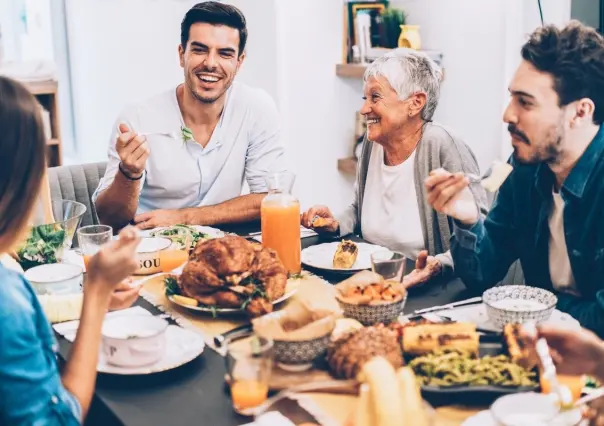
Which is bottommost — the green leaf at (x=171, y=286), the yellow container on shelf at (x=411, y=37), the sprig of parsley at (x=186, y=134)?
the green leaf at (x=171, y=286)

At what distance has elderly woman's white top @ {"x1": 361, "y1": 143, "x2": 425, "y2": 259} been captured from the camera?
250 centimetres

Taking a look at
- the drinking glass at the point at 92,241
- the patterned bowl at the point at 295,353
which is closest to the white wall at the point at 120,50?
the drinking glass at the point at 92,241

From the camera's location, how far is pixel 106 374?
1.39 meters

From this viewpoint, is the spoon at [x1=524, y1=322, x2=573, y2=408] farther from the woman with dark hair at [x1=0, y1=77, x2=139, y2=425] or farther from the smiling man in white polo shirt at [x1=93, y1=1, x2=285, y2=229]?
the smiling man in white polo shirt at [x1=93, y1=1, x2=285, y2=229]

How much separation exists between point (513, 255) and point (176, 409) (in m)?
1.11

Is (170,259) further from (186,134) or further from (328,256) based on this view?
(186,134)

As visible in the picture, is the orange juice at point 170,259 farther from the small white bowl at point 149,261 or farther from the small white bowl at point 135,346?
the small white bowl at point 135,346

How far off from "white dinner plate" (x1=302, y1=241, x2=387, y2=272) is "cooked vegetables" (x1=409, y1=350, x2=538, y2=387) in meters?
0.66

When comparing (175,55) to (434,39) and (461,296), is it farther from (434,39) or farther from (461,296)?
(461,296)

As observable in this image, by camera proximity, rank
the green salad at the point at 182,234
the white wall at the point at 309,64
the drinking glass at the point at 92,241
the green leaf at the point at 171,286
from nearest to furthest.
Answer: the green leaf at the point at 171,286 → the drinking glass at the point at 92,241 → the green salad at the point at 182,234 → the white wall at the point at 309,64

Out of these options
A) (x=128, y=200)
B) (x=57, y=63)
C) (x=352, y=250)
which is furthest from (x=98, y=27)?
(x=352, y=250)

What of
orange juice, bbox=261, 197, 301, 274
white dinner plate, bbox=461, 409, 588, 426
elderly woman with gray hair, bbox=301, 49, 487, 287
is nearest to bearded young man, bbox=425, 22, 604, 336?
orange juice, bbox=261, 197, 301, 274

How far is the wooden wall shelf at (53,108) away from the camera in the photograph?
13.9 feet

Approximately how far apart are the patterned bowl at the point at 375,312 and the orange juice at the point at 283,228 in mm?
374
